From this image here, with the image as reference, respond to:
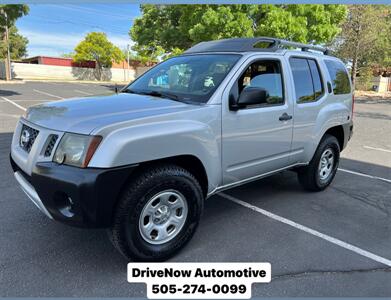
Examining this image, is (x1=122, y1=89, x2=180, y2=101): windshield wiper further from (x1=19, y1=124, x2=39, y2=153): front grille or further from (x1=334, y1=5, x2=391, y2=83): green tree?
(x1=334, y1=5, x2=391, y2=83): green tree

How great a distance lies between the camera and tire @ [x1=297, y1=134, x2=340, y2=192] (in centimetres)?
472

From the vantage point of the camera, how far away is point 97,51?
49594 millimetres

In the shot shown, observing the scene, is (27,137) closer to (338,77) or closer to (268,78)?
(268,78)

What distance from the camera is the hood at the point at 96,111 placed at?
8.79ft

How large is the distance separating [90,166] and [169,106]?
3.11ft

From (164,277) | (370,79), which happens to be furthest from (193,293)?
(370,79)

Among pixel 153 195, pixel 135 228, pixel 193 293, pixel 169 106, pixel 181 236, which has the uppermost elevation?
pixel 169 106

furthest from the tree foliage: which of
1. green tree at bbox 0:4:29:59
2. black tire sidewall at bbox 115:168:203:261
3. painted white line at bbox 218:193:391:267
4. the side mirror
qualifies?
black tire sidewall at bbox 115:168:203:261

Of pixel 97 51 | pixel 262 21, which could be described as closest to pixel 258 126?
pixel 262 21

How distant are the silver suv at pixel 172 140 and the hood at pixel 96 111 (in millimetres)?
11

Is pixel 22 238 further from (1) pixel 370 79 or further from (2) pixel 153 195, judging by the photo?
(1) pixel 370 79

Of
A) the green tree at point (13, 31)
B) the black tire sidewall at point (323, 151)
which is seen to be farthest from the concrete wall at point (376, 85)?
the black tire sidewall at point (323, 151)

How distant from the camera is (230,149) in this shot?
11.3 feet

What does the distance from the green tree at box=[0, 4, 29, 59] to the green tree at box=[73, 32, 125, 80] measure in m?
9.64
